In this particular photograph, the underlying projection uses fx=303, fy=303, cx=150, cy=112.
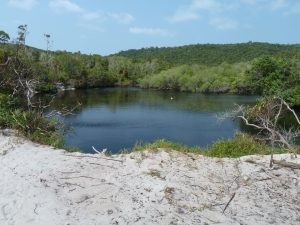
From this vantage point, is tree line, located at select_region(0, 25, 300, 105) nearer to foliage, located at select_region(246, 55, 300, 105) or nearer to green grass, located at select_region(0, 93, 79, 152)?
foliage, located at select_region(246, 55, 300, 105)

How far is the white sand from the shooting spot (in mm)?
6484

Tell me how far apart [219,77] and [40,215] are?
2614 inches

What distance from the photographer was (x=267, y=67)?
35.1m

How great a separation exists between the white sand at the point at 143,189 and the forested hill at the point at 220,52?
11061cm

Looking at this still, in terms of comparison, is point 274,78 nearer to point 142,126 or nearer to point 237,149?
point 142,126

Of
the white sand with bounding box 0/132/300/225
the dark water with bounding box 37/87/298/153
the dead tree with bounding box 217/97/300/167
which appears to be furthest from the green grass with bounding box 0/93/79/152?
the dark water with bounding box 37/87/298/153

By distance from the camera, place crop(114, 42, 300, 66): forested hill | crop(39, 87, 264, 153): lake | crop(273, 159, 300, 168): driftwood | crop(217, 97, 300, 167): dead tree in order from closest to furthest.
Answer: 1. crop(273, 159, 300, 168): driftwood
2. crop(217, 97, 300, 167): dead tree
3. crop(39, 87, 264, 153): lake
4. crop(114, 42, 300, 66): forested hill

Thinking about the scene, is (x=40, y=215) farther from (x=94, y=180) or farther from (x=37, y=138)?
(x=37, y=138)

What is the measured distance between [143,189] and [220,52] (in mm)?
135312

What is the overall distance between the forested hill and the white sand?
111 m

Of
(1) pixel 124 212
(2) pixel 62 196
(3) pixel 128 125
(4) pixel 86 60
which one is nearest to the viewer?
(1) pixel 124 212

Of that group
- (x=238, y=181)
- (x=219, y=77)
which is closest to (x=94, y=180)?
(x=238, y=181)

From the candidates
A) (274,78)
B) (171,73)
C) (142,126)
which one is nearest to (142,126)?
(142,126)

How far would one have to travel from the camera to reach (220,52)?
135875 mm
